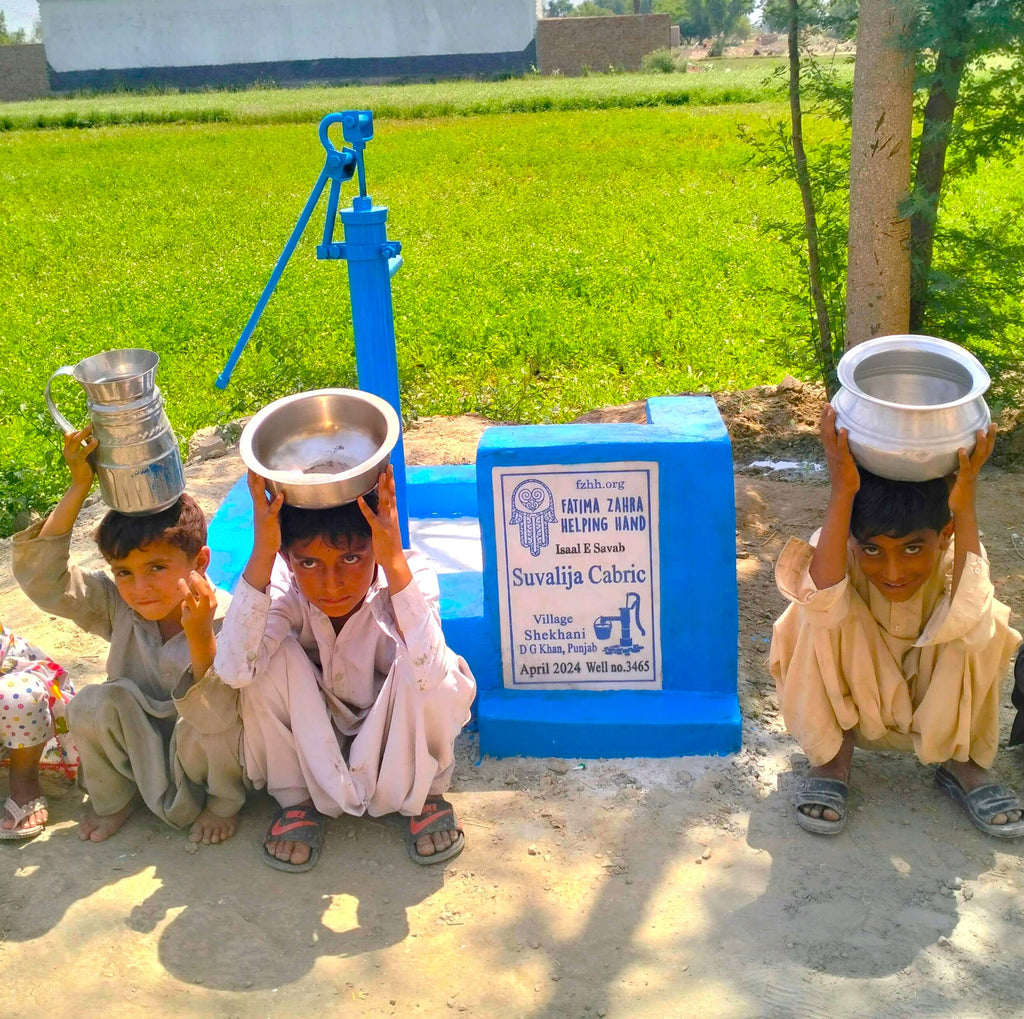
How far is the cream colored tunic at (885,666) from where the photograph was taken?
2635 mm

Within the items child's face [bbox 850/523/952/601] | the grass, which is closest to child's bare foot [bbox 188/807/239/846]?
child's face [bbox 850/523/952/601]

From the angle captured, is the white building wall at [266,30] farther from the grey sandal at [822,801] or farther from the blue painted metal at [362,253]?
the grey sandal at [822,801]

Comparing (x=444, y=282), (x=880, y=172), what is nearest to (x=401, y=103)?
(x=444, y=282)

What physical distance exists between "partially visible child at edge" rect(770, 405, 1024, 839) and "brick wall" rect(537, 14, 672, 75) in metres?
48.9

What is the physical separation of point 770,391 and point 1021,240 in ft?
4.46

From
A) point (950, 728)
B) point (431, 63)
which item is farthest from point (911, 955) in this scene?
point (431, 63)

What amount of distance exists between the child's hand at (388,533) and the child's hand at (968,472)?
48.3 inches

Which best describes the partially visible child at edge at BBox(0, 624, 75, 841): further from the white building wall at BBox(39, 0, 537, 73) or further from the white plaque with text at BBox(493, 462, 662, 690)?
the white building wall at BBox(39, 0, 537, 73)

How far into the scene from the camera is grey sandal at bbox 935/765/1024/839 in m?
2.62

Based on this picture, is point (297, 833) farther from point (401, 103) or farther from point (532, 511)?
point (401, 103)

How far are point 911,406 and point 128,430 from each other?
177cm

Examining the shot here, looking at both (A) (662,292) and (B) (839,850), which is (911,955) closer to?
→ (B) (839,850)

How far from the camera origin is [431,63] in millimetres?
48438

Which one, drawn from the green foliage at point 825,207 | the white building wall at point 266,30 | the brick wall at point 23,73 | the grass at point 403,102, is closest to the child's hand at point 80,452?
the green foliage at point 825,207
